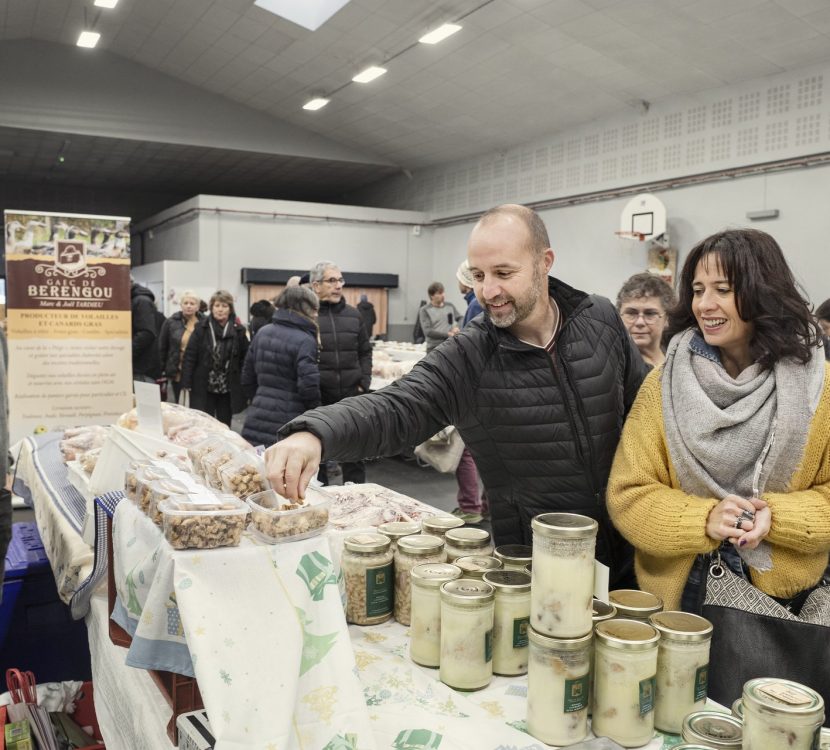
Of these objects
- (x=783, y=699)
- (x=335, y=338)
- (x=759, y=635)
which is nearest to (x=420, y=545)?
(x=759, y=635)

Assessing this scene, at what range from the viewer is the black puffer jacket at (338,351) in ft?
17.0

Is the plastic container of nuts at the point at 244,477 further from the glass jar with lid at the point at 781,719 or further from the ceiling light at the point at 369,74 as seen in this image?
the ceiling light at the point at 369,74

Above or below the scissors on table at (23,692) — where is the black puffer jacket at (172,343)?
above

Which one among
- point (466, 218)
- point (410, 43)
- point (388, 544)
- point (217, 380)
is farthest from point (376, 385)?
point (466, 218)

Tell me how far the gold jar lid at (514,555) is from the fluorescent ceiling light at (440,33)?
8.41m

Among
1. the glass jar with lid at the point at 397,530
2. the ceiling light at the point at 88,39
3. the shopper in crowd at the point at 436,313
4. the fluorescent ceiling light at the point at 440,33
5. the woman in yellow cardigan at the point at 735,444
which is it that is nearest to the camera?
the woman in yellow cardigan at the point at 735,444

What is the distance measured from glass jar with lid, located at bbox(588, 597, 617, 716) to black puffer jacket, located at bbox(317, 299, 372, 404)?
381cm

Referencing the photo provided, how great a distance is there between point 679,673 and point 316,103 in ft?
41.0

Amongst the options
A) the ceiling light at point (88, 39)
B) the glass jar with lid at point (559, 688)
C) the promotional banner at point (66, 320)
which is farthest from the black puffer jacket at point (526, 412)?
the ceiling light at point (88, 39)

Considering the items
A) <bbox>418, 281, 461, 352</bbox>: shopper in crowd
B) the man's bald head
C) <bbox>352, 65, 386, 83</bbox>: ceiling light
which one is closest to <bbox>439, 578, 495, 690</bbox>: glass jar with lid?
the man's bald head

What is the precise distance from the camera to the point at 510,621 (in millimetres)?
1514

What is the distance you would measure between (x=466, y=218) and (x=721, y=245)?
1283 cm

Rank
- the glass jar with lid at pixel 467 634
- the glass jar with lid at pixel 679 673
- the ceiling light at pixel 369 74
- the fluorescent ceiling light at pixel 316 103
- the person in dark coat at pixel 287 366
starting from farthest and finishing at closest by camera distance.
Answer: the fluorescent ceiling light at pixel 316 103, the ceiling light at pixel 369 74, the person in dark coat at pixel 287 366, the glass jar with lid at pixel 467 634, the glass jar with lid at pixel 679 673

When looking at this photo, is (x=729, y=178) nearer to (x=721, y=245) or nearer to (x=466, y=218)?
(x=466, y=218)
